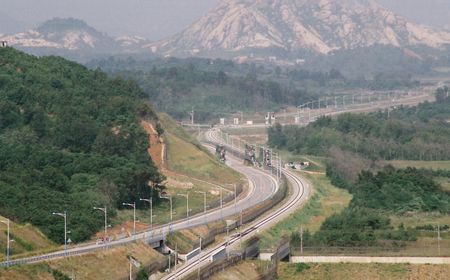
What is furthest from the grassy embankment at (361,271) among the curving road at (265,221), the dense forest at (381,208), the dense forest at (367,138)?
the dense forest at (367,138)

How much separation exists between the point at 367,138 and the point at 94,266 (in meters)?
94.7

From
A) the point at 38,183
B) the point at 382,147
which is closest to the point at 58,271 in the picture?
the point at 38,183

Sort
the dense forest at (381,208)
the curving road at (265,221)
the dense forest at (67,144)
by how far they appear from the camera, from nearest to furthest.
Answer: the curving road at (265,221)
the dense forest at (67,144)
the dense forest at (381,208)

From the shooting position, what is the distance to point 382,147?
150 m

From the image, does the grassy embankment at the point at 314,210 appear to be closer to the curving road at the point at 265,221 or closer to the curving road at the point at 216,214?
the curving road at the point at 265,221

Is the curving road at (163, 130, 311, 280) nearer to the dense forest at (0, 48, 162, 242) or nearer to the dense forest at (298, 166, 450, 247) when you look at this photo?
the dense forest at (298, 166, 450, 247)

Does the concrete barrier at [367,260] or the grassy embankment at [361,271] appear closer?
the grassy embankment at [361,271]

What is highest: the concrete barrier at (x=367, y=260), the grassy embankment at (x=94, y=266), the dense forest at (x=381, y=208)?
the grassy embankment at (x=94, y=266)

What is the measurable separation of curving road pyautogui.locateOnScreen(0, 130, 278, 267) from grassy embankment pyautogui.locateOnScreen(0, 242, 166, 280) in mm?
767

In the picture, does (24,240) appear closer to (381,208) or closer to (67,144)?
(381,208)

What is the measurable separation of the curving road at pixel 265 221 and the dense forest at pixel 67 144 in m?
7.47

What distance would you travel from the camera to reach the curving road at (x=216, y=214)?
6654 cm

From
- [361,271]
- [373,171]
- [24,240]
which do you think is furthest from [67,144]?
[361,271]

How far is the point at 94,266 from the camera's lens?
215 ft
